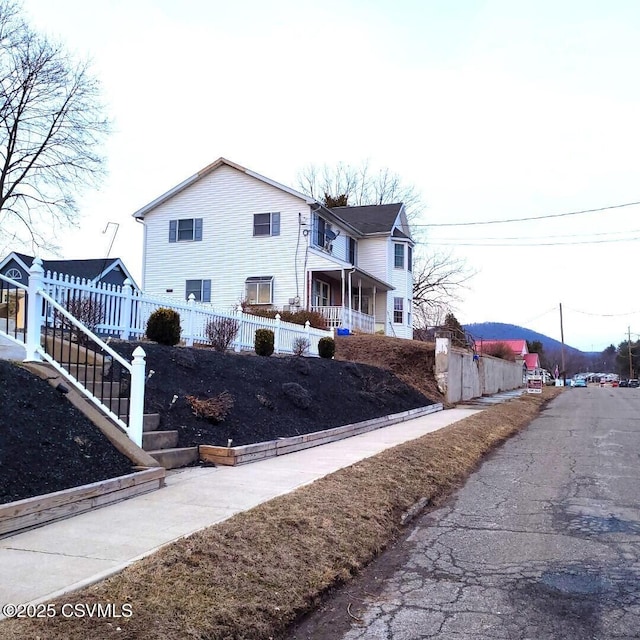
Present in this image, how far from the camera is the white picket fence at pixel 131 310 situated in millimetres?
10633

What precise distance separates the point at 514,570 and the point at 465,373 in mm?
23145

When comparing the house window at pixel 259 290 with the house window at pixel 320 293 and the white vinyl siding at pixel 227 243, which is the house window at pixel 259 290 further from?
the house window at pixel 320 293

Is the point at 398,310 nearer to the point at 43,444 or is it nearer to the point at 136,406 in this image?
the point at 136,406

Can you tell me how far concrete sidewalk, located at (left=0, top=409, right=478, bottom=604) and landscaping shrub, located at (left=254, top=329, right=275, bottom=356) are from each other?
5576 mm

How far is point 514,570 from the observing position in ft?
17.6

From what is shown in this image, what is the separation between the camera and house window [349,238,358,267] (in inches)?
1423

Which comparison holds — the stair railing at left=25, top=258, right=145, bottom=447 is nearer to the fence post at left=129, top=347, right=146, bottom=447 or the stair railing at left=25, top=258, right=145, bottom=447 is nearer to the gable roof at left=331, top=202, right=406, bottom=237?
the fence post at left=129, top=347, right=146, bottom=447

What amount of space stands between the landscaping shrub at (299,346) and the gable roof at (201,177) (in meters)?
13.2

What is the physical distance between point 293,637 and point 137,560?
1.40 m

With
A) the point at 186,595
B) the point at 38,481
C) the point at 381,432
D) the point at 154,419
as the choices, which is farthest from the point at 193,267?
the point at 186,595

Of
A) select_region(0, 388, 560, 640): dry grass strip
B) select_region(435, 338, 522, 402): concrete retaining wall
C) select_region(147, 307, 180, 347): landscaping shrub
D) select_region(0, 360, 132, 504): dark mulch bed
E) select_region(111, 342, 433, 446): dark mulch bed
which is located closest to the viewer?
select_region(0, 388, 560, 640): dry grass strip

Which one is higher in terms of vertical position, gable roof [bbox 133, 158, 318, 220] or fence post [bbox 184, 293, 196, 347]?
gable roof [bbox 133, 158, 318, 220]

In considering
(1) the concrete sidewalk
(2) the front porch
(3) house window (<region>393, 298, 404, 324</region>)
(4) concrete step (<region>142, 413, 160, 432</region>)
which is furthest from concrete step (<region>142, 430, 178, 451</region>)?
(3) house window (<region>393, 298, 404, 324</region>)

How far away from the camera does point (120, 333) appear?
39.9ft
